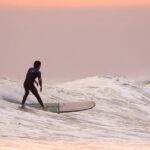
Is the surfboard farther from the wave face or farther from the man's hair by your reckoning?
the man's hair

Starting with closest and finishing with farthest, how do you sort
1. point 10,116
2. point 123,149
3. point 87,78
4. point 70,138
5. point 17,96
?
point 123,149
point 70,138
point 10,116
point 17,96
point 87,78

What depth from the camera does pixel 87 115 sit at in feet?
83.4

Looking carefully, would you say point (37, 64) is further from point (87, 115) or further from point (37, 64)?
point (87, 115)

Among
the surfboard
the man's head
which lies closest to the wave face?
the surfboard

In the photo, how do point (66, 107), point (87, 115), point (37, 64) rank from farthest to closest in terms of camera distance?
point (87, 115) → point (66, 107) → point (37, 64)

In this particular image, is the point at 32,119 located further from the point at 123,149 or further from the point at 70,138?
the point at 123,149

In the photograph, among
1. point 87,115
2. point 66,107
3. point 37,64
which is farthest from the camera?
point 87,115

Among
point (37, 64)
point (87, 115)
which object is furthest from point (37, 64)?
point (87, 115)

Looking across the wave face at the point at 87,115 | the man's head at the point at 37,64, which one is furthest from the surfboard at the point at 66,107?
the man's head at the point at 37,64

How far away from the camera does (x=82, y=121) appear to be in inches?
928

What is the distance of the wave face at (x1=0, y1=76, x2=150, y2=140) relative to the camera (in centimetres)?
1903

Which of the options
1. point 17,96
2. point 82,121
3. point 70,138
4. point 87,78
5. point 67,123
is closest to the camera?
point 70,138

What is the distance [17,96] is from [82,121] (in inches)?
162

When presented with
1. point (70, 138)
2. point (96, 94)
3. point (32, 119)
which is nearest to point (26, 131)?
point (70, 138)
